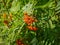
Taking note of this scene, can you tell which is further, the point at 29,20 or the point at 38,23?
the point at 38,23

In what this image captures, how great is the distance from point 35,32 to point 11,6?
30.2 inches

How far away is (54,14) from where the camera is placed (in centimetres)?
280

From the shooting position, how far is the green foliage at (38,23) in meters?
2.80

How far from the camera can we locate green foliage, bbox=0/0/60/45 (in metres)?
2.80

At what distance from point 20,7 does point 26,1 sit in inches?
4.6

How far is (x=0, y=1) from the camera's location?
3746mm

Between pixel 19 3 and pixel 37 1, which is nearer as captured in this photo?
pixel 37 1

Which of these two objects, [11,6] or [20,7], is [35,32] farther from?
[11,6]

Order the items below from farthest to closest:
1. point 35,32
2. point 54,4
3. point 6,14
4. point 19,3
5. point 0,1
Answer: point 0,1 → point 6,14 → point 19,3 → point 35,32 → point 54,4

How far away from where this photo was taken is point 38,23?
285 centimetres

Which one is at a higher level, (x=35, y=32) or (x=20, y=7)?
(x=20, y=7)

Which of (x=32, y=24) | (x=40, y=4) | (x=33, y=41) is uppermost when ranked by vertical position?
(x=40, y=4)

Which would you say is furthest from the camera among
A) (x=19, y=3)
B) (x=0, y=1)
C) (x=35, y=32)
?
(x=0, y=1)

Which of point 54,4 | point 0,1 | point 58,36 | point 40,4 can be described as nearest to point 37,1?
point 40,4
